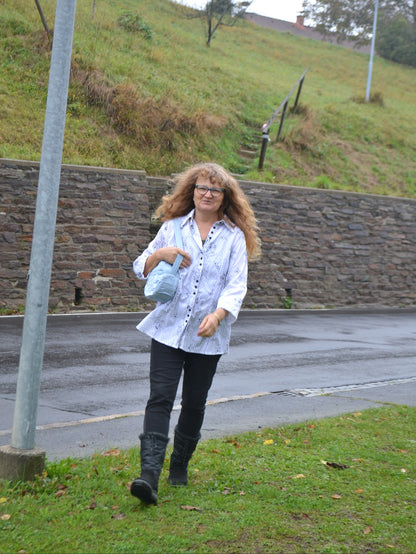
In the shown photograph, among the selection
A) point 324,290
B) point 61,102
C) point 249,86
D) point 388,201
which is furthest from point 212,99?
point 61,102

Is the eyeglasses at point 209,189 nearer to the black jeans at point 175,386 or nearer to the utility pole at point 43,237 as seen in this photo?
the utility pole at point 43,237

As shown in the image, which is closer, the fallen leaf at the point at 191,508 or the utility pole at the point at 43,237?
the fallen leaf at the point at 191,508

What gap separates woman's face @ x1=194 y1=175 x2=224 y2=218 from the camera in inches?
189

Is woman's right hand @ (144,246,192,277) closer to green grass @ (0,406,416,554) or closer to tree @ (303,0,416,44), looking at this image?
green grass @ (0,406,416,554)

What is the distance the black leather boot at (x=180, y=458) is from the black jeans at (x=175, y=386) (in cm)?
4

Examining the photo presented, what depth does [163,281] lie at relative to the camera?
14.8 ft

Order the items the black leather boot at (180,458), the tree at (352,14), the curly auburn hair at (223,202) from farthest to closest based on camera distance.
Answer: the tree at (352,14), the curly auburn hair at (223,202), the black leather boot at (180,458)

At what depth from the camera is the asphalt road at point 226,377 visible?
675 centimetres

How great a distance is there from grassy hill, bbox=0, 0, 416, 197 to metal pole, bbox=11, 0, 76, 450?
1188cm

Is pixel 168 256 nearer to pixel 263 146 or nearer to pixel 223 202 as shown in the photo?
pixel 223 202

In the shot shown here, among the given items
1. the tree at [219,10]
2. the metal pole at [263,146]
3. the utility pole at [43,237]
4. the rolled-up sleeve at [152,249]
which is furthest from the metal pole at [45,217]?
the tree at [219,10]

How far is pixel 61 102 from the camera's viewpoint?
180 inches

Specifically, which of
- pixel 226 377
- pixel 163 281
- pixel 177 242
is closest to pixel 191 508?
pixel 163 281

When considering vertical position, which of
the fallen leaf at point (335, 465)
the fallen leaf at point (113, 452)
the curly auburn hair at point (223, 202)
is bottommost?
the fallen leaf at point (113, 452)
